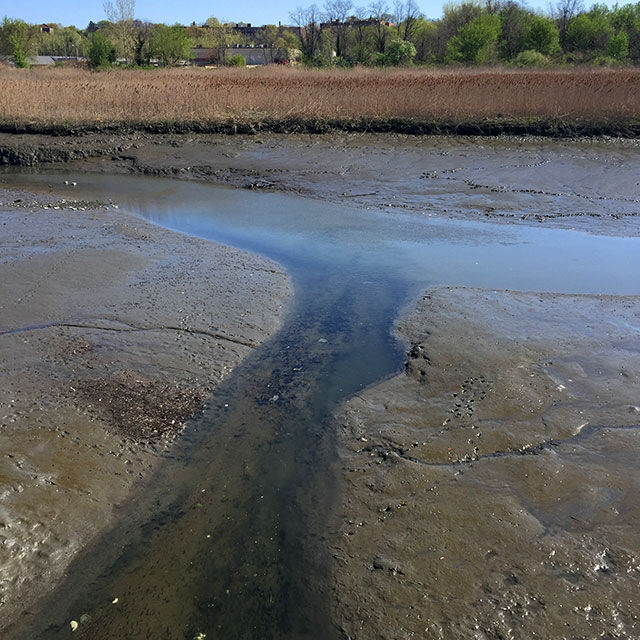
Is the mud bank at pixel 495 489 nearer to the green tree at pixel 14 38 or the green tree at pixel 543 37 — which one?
the green tree at pixel 543 37

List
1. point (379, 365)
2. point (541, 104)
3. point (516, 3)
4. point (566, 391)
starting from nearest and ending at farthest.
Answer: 1. point (566, 391)
2. point (379, 365)
3. point (541, 104)
4. point (516, 3)

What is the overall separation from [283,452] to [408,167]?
11.7 meters

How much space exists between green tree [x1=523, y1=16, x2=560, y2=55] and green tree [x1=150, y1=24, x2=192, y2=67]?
87.7 ft

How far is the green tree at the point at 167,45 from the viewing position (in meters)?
47.6

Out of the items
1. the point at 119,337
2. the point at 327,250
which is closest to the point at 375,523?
the point at 119,337

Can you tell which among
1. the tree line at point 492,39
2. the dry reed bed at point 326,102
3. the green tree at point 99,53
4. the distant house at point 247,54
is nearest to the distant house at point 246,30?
the distant house at point 247,54

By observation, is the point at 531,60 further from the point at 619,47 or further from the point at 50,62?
the point at 50,62

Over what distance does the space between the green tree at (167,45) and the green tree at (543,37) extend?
26717mm

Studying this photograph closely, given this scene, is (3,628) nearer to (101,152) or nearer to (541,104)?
(101,152)

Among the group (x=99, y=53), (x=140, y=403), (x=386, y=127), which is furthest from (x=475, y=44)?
(x=140, y=403)

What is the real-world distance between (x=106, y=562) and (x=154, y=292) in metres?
3.91

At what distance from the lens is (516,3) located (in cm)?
5494

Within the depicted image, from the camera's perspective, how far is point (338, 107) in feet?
64.0

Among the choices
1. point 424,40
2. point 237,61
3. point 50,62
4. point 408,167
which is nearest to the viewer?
point 408,167
